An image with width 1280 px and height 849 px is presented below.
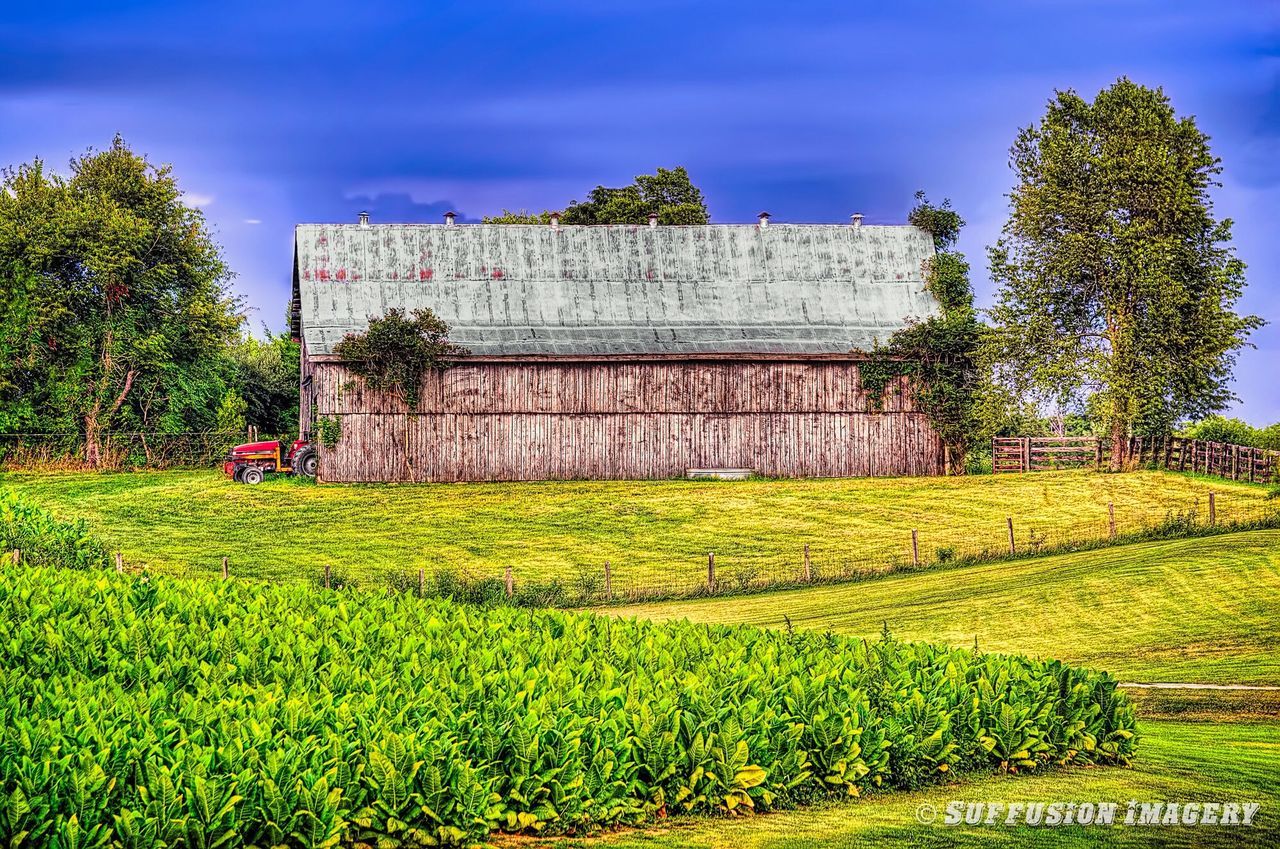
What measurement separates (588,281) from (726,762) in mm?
40302

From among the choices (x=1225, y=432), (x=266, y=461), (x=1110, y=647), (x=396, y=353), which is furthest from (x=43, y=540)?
(x=1225, y=432)

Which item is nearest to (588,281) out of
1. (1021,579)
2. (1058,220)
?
(1058,220)

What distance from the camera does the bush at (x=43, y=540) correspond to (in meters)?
24.5

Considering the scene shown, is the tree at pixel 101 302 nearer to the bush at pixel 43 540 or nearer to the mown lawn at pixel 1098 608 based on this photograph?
the bush at pixel 43 540

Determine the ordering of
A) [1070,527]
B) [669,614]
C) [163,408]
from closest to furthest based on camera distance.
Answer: [669,614], [1070,527], [163,408]

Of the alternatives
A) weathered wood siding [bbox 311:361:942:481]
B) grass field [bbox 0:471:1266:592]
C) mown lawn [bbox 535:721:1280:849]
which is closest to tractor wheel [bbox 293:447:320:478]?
weathered wood siding [bbox 311:361:942:481]

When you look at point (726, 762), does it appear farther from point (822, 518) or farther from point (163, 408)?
point (163, 408)

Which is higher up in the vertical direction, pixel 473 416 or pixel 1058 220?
pixel 1058 220

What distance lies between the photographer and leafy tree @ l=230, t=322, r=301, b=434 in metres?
58.4

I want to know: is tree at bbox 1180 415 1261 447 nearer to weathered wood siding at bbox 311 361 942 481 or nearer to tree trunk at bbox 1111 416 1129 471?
tree trunk at bbox 1111 416 1129 471

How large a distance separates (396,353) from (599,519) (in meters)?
10.6

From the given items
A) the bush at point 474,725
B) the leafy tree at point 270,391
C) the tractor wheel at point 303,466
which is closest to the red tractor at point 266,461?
the tractor wheel at point 303,466

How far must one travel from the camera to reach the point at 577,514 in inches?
1533

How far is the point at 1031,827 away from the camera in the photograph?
32.3 ft
